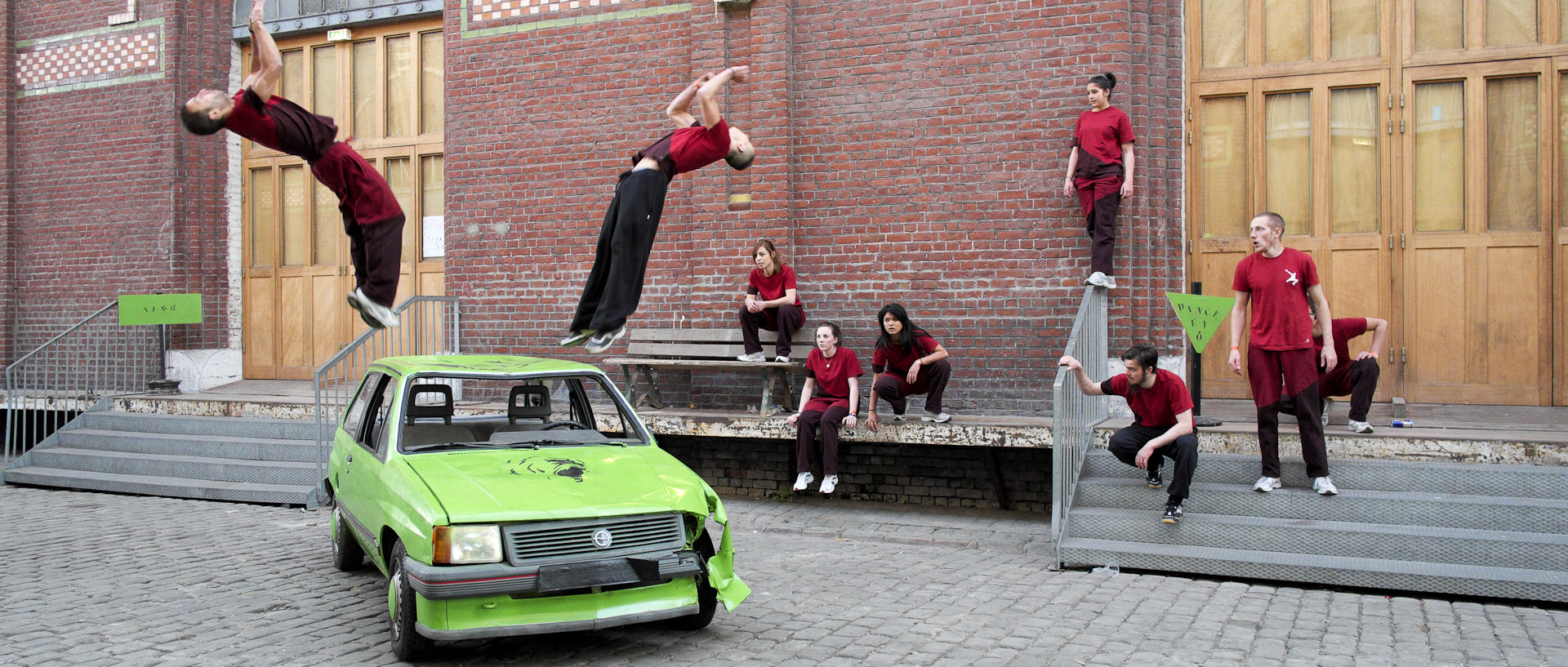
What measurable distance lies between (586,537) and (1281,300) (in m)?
4.69

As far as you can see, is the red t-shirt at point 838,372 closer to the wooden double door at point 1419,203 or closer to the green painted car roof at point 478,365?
the green painted car roof at point 478,365

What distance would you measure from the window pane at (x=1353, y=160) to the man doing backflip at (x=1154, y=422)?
10.5 ft

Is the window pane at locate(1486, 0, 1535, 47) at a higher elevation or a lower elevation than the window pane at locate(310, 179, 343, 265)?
higher

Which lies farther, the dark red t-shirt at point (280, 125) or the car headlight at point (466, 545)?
the car headlight at point (466, 545)

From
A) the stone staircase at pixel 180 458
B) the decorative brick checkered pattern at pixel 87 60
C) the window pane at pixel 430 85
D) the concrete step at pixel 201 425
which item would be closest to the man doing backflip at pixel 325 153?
the stone staircase at pixel 180 458

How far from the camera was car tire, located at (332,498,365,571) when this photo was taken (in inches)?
280

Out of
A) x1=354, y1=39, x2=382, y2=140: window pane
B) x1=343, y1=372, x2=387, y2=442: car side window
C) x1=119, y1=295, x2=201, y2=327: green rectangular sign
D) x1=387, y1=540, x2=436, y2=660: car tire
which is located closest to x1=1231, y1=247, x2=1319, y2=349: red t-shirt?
x1=387, y1=540, x2=436, y2=660: car tire

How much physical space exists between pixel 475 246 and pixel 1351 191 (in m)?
8.35

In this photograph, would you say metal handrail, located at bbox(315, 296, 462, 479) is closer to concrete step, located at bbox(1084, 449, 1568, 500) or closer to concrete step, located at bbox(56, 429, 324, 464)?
concrete step, located at bbox(56, 429, 324, 464)

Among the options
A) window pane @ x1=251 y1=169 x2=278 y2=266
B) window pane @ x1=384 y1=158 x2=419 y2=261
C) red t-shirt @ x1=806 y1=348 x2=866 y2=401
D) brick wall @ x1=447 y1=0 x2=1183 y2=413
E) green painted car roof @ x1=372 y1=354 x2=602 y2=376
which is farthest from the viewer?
window pane @ x1=251 y1=169 x2=278 y2=266

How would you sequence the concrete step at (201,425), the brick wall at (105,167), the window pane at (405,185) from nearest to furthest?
the concrete step at (201,425) → the window pane at (405,185) → the brick wall at (105,167)

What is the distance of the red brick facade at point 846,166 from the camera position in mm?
9234

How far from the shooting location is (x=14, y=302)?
45.2ft

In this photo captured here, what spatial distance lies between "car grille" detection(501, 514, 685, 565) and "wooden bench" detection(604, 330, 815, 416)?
396 cm
